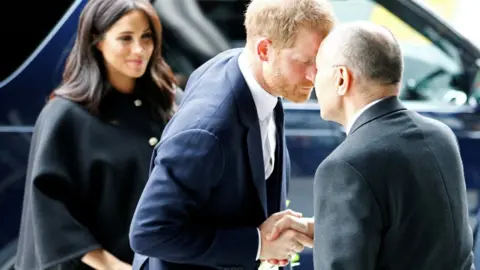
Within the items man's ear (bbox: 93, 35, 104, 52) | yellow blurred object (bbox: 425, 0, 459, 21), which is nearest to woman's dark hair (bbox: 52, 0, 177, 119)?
man's ear (bbox: 93, 35, 104, 52)

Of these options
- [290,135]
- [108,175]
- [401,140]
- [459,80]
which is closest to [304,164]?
[290,135]

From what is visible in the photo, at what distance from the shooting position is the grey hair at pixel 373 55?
133 centimetres

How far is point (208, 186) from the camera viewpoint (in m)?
1.49

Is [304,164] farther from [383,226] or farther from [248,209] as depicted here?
[383,226]

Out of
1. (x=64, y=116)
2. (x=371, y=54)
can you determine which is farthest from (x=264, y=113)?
(x=64, y=116)

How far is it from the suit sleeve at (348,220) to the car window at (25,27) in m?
1.79

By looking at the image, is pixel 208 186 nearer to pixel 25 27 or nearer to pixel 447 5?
pixel 25 27

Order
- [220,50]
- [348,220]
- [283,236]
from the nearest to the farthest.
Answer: [348,220] < [283,236] < [220,50]

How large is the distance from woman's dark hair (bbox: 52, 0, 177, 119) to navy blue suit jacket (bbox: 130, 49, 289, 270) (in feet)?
1.83

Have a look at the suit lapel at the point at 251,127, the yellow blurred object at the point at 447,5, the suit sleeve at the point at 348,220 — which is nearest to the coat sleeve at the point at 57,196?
the suit lapel at the point at 251,127

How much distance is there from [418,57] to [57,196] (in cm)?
173

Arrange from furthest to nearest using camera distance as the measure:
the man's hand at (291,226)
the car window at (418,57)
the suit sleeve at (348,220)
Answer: the car window at (418,57)
the man's hand at (291,226)
the suit sleeve at (348,220)

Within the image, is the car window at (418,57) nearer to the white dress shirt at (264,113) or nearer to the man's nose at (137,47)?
the man's nose at (137,47)

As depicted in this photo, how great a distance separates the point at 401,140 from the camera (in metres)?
1.31
